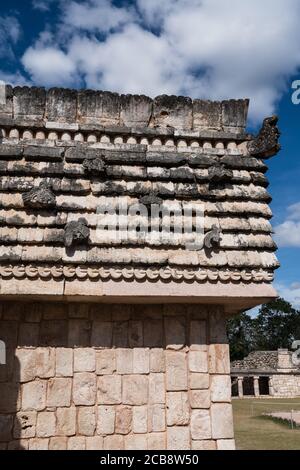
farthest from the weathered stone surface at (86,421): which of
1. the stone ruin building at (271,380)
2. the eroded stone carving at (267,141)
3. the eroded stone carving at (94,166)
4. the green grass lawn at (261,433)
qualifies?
the stone ruin building at (271,380)

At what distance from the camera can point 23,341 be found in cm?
449

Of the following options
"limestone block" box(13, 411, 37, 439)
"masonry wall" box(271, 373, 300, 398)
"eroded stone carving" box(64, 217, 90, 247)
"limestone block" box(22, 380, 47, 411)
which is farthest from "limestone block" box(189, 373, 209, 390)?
"masonry wall" box(271, 373, 300, 398)

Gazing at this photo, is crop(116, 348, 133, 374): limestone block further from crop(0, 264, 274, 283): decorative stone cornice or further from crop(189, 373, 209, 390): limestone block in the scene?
crop(0, 264, 274, 283): decorative stone cornice

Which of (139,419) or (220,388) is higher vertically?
(220,388)

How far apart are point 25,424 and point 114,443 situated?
3.02ft

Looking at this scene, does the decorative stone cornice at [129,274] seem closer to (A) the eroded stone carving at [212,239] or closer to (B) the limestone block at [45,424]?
(A) the eroded stone carving at [212,239]

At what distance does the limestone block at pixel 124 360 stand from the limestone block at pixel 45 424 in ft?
2.67

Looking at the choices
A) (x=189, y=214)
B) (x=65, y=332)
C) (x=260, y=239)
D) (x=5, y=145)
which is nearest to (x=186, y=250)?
(x=189, y=214)

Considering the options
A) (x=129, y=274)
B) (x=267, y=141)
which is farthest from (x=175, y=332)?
(x=267, y=141)

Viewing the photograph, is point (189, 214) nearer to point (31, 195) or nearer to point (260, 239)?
point (260, 239)

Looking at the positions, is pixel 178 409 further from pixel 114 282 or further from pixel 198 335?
pixel 114 282

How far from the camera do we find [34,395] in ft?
14.4

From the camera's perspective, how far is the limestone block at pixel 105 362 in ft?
14.8
